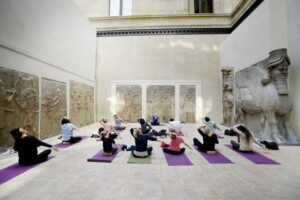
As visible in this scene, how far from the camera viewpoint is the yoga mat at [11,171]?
332 cm

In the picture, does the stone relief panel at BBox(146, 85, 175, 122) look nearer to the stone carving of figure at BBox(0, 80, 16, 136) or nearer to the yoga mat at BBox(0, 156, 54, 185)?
the stone carving of figure at BBox(0, 80, 16, 136)

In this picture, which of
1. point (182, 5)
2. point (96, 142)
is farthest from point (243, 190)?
point (182, 5)

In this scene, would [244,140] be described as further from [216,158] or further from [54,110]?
[54,110]

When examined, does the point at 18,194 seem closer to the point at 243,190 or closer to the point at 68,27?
the point at 243,190

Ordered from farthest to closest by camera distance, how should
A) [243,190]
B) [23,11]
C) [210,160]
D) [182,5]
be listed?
1. [182,5]
2. [23,11]
3. [210,160]
4. [243,190]

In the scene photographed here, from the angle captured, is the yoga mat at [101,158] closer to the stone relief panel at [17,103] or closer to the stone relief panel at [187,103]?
the stone relief panel at [17,103]

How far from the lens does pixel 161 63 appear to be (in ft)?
42.2

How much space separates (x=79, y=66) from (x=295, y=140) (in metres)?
10.6

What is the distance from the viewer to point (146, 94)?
1252 centimetres

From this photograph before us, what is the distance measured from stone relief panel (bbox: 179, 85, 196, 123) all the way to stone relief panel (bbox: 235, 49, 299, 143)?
5089mm

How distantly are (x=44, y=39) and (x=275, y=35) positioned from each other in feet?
30.1

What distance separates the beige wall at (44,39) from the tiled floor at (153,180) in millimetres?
3109

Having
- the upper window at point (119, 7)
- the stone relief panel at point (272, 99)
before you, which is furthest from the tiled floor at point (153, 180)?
the upper window at point (119, 7)

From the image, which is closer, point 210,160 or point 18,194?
point 18,194
